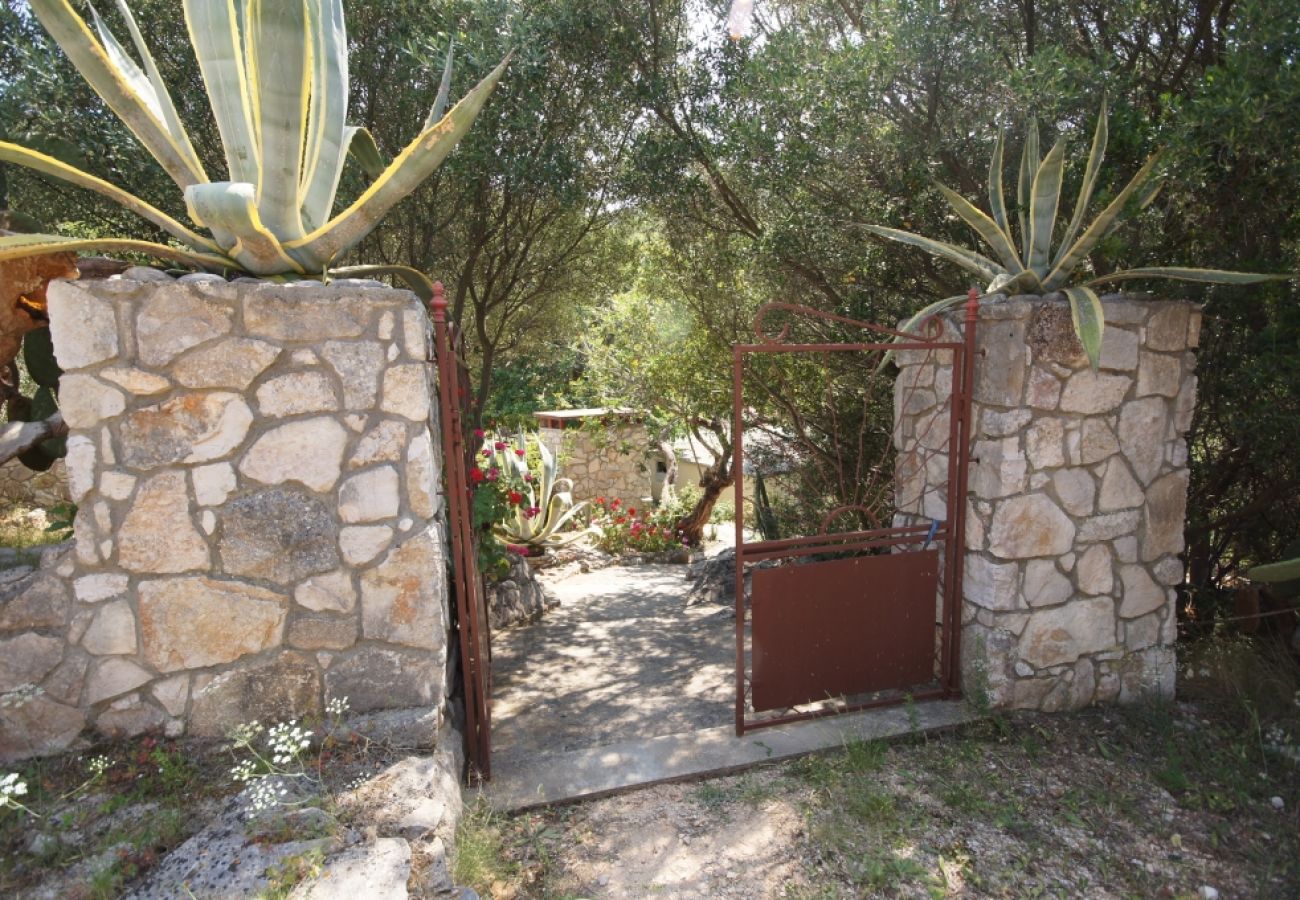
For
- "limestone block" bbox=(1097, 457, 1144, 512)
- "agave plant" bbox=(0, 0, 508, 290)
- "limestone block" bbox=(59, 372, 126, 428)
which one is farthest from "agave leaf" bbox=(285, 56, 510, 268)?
"limestone block" bbox=(1097, 457, 1144, 512)

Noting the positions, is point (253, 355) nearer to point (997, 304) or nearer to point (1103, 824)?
point (997, 304)

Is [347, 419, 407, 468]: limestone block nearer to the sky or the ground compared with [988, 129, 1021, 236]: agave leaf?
nearer to the ground

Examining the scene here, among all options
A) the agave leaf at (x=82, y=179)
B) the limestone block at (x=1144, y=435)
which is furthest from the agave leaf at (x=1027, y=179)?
the agave leaf at (x=82, y=179)

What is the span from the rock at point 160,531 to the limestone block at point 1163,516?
4138 mm

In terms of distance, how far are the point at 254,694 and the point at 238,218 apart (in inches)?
64.5

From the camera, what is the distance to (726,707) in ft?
12.9

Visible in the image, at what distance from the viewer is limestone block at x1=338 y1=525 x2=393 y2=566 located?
8.54 feet

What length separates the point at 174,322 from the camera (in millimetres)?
2416

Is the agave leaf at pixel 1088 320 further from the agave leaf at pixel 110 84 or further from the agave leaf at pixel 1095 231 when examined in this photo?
the agave leaf at pixel 110 84

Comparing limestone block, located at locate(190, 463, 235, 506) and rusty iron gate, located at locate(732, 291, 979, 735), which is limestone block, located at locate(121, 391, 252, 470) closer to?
limestone block, located at locate(190, 463, 235, 506)

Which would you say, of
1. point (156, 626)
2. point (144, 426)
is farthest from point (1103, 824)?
point (144, 426)

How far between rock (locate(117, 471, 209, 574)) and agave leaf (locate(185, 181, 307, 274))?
807 mm

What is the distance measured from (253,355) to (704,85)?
4.23 m

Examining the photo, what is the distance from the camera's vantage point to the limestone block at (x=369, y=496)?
259 centimetres
